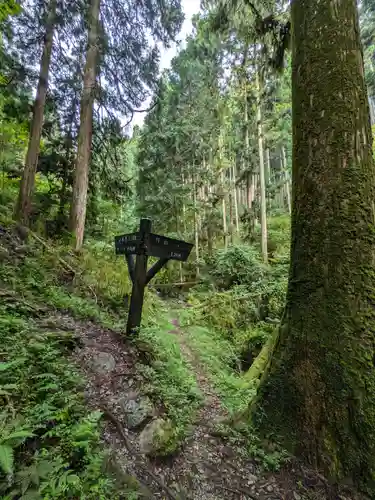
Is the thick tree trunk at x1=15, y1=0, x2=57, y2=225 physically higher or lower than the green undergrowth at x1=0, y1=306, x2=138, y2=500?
higher

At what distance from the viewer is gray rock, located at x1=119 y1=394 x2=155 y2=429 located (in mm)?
2555

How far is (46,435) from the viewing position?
1854 mm

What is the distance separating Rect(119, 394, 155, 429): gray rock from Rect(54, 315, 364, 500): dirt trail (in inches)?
1.6

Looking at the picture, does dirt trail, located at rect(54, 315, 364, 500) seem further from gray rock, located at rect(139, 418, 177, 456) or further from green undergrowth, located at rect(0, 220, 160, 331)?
green undergrowth, located at rect(0, 220, 160, 331)

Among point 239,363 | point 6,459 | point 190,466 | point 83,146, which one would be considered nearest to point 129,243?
point 190,466

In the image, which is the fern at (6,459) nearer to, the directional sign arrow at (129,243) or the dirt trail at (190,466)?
the dirt trail at (190,466)

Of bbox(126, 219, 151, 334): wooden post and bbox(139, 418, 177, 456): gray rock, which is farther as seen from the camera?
bbox(126, 219, 151, 334): wooden post

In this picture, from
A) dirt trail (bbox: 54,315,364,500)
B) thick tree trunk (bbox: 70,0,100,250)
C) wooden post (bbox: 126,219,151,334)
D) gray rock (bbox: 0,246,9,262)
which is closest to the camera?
dirt trail (bbox: 54,315,364,500)

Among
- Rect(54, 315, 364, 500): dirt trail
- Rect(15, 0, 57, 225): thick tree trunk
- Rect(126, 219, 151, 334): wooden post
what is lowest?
Rect(54, 315, 364, 500): dirt trail

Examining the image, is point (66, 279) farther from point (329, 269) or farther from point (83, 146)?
point (329, 269)

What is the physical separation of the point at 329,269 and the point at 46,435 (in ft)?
8.43

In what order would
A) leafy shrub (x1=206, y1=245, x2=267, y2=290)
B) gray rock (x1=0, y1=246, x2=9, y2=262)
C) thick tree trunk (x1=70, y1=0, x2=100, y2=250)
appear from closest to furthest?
gray rock (x1=0, y1=246, x2=9, y2=262) → thick tree trunk (x1=70, y1=0, x2=100, y2=250) → leafy shrub (x1=206, y1=245, x2=267, y2=290)

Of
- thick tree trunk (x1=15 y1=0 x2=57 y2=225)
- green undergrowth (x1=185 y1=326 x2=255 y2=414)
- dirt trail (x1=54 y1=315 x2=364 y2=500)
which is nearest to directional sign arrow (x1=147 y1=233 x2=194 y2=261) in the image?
dirt trail (x1=54 y1=315 x2=364 y2=500)

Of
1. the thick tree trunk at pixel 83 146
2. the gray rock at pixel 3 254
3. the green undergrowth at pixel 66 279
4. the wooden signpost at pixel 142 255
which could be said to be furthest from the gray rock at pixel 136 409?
the thick tree trunk at pixel 83 146
